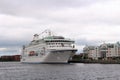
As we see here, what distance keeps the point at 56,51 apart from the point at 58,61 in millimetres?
3905

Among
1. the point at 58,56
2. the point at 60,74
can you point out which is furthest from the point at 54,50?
the point at 60,74

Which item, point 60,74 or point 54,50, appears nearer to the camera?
point 60,74

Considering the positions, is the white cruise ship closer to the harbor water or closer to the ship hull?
the ship hull

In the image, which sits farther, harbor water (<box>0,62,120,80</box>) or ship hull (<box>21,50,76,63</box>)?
ship hull (<box>21,50,76,63</box>)

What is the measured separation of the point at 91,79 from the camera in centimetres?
5322

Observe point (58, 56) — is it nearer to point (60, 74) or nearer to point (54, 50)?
point (54, 50)

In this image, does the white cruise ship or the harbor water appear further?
the white cruise ship

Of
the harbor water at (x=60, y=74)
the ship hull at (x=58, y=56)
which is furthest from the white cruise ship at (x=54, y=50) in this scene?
the harbor water at (x=60, y=74)

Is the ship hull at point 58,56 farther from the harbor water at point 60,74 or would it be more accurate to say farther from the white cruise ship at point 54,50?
the harbor water at point 60,74

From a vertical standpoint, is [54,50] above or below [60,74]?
A: above

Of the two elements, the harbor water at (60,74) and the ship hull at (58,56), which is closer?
the harbor water at (60,74)

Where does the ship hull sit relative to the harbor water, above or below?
above

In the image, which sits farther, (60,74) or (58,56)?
(58,56)

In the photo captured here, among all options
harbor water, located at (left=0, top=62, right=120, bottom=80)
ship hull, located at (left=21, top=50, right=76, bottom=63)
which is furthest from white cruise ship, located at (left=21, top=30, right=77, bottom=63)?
harbor water, located at (left=0, top=62, right=120, bottom=80)
